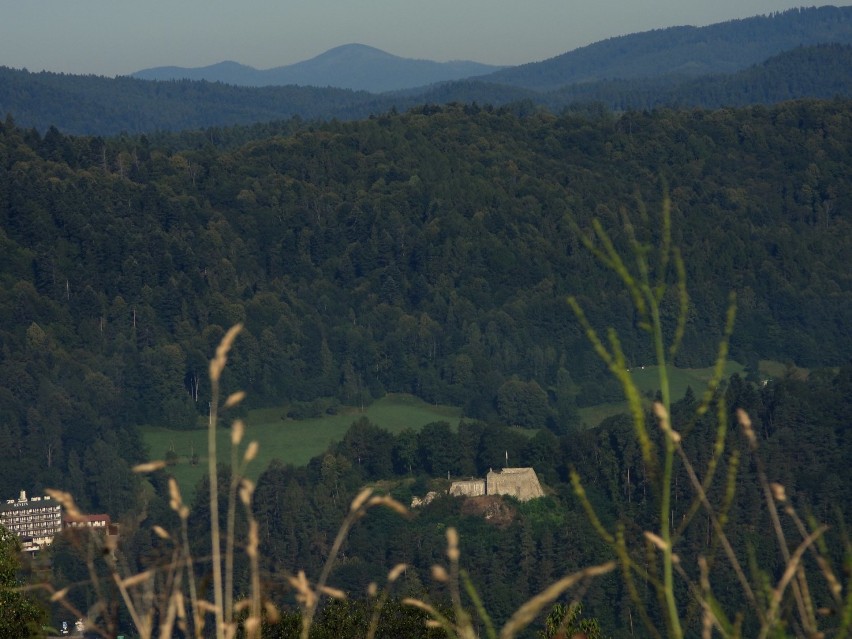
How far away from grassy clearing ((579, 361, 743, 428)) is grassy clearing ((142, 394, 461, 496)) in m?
8.20

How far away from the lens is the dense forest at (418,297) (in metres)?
74.0

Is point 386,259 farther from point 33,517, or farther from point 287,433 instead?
point 33,517

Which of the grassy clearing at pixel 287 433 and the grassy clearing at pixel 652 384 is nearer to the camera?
the grassy clearing at pixel 287 433

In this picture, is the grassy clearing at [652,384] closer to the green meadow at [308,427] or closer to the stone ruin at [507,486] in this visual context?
the green meadow at [308,427]

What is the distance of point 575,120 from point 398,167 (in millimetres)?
22267

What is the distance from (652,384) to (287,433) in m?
21.9

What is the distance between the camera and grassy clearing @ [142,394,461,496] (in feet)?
283

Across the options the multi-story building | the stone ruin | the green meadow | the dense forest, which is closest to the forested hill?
the dense forest

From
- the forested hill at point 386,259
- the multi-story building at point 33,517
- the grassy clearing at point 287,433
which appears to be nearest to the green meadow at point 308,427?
the grassy clearing at point 287,433

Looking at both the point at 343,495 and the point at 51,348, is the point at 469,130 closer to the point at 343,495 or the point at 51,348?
the point at 51,348

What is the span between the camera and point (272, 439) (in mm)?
91688

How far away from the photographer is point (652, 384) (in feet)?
321

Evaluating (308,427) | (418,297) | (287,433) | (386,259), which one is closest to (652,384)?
(308,427)

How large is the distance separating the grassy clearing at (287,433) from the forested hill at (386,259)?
1.44 metres
